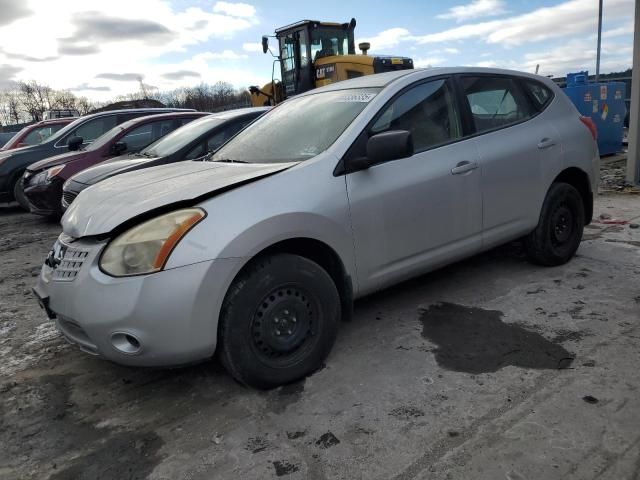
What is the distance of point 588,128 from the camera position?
458cm

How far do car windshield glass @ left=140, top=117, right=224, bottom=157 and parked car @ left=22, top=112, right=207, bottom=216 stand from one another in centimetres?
112

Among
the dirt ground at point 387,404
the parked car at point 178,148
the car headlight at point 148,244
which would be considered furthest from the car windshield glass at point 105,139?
the car headlight at point 148,244

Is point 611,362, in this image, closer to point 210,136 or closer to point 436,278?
point 436,278

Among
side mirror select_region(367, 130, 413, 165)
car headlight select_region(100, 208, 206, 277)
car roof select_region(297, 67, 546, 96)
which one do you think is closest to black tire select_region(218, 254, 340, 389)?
car headlight select_region(100, 208, 206, 277)

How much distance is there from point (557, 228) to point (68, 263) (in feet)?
12.6

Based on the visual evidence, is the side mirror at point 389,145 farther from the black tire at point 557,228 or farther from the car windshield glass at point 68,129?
the car windshield glass at point 68,129

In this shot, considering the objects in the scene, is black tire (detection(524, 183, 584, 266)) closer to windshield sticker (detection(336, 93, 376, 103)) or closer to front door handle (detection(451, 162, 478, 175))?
front door handle (detection(451, 162, 478, 175))

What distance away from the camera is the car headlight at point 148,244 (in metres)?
2.48

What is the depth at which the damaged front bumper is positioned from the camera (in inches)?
96.2

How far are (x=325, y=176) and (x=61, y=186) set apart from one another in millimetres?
6026

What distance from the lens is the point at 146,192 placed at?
2.93 m

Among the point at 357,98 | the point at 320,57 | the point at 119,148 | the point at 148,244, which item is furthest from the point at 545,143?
the point at 320,57

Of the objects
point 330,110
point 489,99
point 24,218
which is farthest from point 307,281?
point 24,218

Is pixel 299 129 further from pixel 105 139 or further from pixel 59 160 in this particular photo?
pixel 59 160
